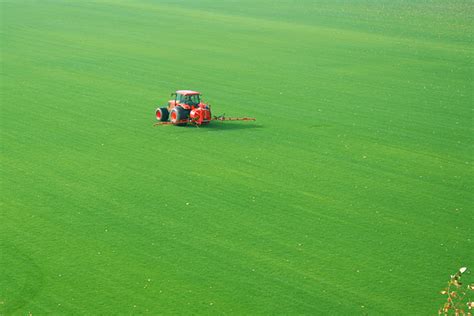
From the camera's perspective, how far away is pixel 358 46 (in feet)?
206

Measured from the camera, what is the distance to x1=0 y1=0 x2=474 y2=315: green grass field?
71.1ft

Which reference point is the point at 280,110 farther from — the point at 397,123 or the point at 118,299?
the point at 118,299

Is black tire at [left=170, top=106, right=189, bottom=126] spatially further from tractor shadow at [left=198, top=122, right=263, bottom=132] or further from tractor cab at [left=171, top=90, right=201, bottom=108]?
tractor shadow at [left=198, top=122, right=263, bottom=132]

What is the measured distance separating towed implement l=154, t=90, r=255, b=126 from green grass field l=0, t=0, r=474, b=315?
577mm

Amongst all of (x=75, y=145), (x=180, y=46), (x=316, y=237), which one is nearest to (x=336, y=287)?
(x=316, y=237)

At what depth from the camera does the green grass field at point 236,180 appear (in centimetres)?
2167

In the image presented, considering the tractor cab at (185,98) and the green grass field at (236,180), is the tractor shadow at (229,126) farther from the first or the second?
the tractor cab at (185,98)

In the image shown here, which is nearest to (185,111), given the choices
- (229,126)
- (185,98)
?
(185,98)

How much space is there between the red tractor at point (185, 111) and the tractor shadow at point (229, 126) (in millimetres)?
332

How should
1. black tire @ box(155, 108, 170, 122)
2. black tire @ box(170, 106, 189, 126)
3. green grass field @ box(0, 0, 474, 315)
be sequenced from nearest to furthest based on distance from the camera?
green grass field @ box(0, 0, 474, 315) < black tire @ box(170, 106, 189, 126) < black tire @ box(155, 108, 170, 122)

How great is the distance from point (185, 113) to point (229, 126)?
1928 mm

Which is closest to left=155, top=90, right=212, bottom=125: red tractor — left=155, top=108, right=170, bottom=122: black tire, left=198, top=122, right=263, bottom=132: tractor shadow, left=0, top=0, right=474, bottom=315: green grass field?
left=155, top=108, right=170, bottom=122: black tire

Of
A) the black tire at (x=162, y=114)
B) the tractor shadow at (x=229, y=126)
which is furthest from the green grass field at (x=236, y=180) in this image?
the black tire at (x=162, y=114)

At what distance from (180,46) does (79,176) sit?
3273cm
